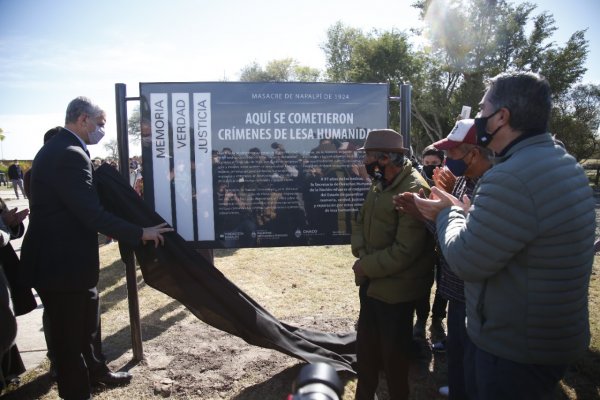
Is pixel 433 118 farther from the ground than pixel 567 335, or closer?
farther from the ground

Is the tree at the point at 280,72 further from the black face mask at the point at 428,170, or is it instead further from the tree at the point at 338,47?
the black face mask at the point at 428,170

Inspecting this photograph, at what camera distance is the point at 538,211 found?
Answer: 60.6 inches

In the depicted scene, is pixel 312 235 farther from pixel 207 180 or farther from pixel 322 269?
pixel 322 269

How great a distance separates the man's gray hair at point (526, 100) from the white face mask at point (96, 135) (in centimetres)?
289

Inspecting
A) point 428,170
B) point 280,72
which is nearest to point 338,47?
point 280,72

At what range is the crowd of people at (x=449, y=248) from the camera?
159 cm

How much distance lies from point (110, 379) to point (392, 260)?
272cm

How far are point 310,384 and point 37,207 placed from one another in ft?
9.31

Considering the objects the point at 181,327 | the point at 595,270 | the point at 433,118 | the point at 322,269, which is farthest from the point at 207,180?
the point at 433,118

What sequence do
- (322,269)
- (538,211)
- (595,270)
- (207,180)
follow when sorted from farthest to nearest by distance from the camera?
(322,269)
(595,270)
(207,180)
(538,211)

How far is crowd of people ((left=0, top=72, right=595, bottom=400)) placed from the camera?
1587mm

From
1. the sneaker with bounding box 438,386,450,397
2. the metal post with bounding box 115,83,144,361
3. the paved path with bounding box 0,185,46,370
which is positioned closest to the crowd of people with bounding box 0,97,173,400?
the metal post with bounding box 115,83,144,361

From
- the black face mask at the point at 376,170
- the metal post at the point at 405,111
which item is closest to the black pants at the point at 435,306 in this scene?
the metal post at the point at 405,111

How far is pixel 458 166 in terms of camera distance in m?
2.64
